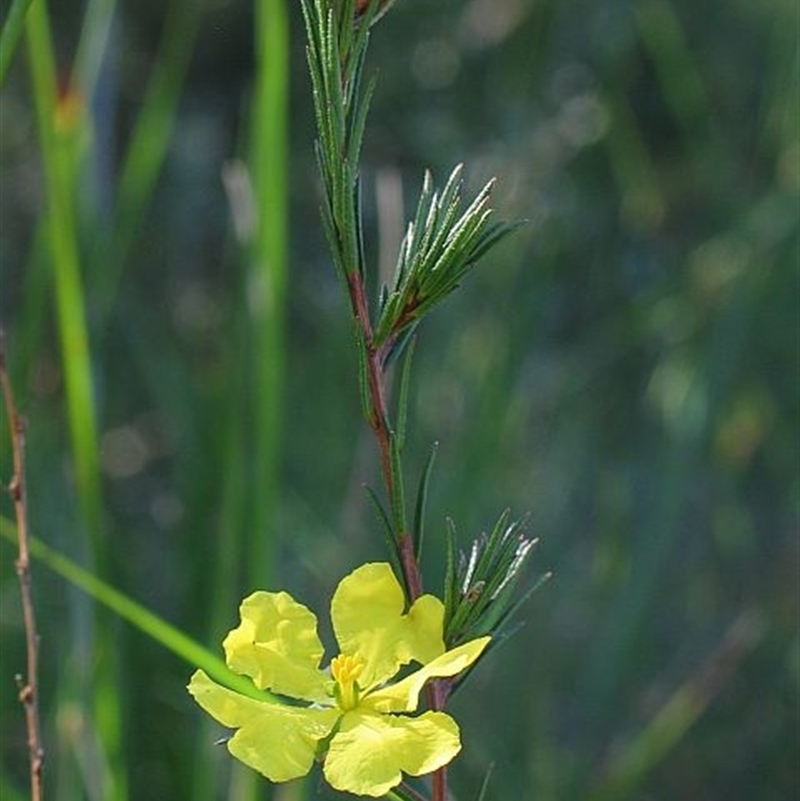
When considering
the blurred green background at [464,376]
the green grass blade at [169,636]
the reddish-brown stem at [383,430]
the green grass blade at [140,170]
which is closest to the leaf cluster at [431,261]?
the reddish-brown stem at [383,430]

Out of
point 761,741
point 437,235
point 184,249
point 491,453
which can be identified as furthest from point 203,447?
point 184,249

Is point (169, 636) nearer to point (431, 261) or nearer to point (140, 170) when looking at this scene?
point (431, 261)

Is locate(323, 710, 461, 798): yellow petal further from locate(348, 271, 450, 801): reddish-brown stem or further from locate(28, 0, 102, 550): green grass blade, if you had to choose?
locate(28, 0, 102, 550): green grass blade

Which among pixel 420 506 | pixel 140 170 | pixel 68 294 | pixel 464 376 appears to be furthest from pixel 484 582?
pixel 464 376

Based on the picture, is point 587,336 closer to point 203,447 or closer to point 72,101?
point 203,447

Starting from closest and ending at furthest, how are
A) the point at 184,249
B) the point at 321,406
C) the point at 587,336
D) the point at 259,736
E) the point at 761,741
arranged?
the point at 259,736, the point at 761,741, the point at 321,406, the point at 587,336, the point at 184,249

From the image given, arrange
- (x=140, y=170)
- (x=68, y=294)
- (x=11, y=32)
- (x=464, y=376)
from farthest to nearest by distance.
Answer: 1. (x=464, y=376)
2. (x=140, y=170)
3. (x=68, y=294)
4. (x=11, y=32)
